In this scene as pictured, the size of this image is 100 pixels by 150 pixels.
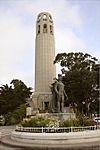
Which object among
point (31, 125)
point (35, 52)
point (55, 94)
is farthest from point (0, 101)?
point (31, 125)

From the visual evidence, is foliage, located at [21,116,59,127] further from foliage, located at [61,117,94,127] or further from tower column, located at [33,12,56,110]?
tower column, located at [33,12,56,110]

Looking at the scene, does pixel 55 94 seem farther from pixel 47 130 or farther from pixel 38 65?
pixel 38 65

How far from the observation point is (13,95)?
146 feet

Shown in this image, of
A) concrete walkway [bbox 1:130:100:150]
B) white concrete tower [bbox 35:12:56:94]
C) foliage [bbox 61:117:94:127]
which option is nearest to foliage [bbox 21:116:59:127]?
foliage [bbox 61:117:94:127]

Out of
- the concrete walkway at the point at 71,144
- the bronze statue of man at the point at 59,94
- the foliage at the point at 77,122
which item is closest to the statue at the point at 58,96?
the bronze statue of man at the point at 59,94

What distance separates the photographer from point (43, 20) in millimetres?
43688

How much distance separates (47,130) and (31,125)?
4.39 feet

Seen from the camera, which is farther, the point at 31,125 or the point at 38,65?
the point at 38,65

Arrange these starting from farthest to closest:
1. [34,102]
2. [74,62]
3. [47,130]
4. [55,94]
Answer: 1. [34,102]
2. [74,62]
3. [55,94]
4. [47,130]

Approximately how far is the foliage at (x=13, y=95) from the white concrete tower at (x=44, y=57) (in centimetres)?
430

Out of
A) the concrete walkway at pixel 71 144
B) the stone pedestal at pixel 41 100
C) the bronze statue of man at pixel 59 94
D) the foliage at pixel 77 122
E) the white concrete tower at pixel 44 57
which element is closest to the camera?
the concrete walkway at pixel 71 144

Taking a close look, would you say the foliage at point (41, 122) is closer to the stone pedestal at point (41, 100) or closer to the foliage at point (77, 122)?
the foliage at point (77, 122)

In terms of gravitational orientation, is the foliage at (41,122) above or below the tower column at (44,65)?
→ below

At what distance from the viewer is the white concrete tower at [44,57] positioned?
4194 cm
